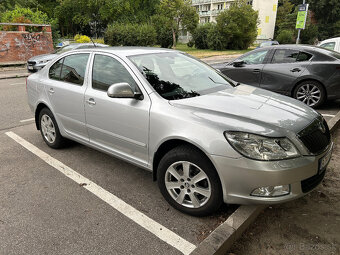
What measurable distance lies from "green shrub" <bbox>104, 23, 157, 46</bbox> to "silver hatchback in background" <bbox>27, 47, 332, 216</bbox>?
24617mm

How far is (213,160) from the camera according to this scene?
8.35ft

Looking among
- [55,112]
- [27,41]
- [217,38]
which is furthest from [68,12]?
[55,112]

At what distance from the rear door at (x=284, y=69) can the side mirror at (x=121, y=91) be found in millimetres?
4974

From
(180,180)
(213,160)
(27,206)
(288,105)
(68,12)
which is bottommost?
(27,206)

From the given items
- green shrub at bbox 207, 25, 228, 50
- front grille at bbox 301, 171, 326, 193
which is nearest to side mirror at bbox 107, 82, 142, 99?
front grille at bbox 301, 171, 326, 193

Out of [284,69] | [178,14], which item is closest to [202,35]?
[178,14]

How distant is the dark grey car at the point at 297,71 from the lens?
649 centimetres

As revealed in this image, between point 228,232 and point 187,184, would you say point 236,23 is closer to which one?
point 187,184

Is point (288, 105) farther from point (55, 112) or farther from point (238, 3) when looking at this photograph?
point (238, 3)

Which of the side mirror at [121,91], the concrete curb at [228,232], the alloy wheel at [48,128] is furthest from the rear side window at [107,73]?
the concrete curb at [228,232]

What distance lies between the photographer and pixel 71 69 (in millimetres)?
4094

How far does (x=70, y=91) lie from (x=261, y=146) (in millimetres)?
2684

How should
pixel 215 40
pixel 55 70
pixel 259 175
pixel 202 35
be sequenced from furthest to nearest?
pixel 202 35 → pixel 215 40 → pixel 55 70 → pixel 259 175

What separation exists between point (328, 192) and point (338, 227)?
67 centimetres
